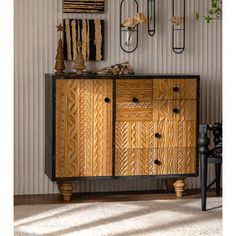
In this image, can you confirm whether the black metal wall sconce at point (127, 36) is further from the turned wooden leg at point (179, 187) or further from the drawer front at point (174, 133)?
the turned wooden leg at point (179, 187)

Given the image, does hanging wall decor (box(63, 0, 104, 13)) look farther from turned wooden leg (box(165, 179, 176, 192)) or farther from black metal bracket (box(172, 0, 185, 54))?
turned wooden leg (box(165, 179, 176, 192))

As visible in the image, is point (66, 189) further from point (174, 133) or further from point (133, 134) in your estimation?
point (174, 133)

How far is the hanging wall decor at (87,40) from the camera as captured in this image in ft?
22.6

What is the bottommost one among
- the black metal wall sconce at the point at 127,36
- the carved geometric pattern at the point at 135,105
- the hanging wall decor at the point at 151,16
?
the carved geometric pattern at the point at 135,105

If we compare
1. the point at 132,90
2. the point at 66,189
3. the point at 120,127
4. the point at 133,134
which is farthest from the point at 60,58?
the point at 66,189

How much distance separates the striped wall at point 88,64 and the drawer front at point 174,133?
55 centimetres

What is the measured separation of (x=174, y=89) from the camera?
6.62m

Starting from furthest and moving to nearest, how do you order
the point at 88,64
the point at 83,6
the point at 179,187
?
the point at 88,64 → the point at 83,6 → the point at 179,187

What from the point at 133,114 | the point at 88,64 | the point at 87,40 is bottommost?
the point at 133,114

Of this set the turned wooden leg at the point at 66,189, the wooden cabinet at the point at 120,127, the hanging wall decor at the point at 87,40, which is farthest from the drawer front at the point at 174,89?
the turned wooden leg at the point at 66,189

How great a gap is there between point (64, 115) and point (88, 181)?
861mm

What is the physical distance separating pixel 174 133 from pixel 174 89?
1.24 ft

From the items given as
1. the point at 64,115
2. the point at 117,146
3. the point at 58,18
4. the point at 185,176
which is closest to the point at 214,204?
the point at 185,176

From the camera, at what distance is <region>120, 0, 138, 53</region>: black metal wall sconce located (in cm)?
696
